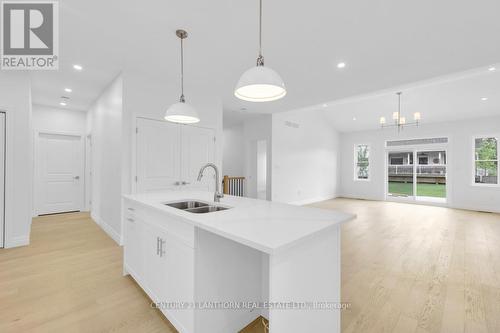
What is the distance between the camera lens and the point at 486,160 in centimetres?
632

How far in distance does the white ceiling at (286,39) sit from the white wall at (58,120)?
6.12ft

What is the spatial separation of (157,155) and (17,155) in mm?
2056

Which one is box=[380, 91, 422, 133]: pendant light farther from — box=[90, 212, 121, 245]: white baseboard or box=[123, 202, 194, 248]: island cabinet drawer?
box=[90, 212, 121, 245]: white baseboard

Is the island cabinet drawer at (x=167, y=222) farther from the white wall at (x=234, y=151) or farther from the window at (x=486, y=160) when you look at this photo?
the window at (x=486, y=160)

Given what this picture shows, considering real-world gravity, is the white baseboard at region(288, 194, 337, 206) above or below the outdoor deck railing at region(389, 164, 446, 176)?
below

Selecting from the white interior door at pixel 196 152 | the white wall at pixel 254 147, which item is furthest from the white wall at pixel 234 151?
the white interior door at pixel 196 152

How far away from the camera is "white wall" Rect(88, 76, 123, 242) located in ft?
11.8

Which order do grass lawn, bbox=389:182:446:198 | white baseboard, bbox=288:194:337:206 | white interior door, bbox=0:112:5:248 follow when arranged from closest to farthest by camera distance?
1. white interior door, bbox=0:112:5:248
2. white baseboard, bbox=288:194:337:206
3. grass lawn, bbox=389:182:446:198

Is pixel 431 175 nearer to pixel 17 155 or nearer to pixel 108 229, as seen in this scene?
pixel 108 229

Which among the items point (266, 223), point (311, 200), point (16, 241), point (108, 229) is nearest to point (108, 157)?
point (108, 229)

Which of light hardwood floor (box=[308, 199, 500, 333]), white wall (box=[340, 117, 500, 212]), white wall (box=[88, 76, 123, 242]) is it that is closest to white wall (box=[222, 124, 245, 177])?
white wall (box=[88, 76, 123, 242])

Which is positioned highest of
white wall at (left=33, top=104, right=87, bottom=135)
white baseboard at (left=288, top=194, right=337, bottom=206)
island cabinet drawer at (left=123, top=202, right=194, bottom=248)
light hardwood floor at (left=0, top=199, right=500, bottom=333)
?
white wall at (left=33, top=104, right=87, bottom=135)

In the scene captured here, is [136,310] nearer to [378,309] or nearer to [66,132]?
[378,309]

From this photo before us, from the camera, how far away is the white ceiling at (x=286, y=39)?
83.9 inches
